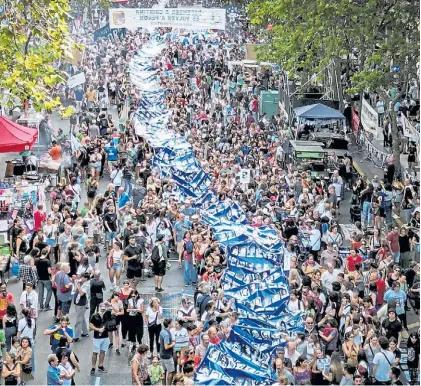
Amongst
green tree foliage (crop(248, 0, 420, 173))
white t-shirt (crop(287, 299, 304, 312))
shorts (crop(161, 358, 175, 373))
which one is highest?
green tree foliage (crop(248, 0, 420, 173))

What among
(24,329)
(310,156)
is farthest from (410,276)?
(310,156)

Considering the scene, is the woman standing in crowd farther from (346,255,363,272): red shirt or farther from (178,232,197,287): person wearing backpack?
(346,255,363,272): red shirt

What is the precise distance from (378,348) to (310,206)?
934 centimetres

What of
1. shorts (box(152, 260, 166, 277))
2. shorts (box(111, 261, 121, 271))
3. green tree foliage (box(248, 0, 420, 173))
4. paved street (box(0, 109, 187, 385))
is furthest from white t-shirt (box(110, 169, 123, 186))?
shorts (box(111, 261, 121, 271))

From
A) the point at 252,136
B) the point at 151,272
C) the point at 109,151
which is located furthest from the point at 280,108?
the point at 151,272

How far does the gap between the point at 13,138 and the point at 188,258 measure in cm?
533

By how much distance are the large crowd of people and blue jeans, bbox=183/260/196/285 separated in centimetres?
3

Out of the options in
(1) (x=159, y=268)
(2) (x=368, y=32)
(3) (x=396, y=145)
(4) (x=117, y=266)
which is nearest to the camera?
(4) (x=117, y=266)

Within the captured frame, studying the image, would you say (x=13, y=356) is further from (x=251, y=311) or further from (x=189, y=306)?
(x=251, y=311)

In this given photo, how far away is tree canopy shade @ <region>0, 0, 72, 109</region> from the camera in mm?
18781

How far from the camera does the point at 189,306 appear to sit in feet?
60.5

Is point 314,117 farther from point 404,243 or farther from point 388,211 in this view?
point 404,243

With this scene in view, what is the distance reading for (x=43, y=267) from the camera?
66.2 feet

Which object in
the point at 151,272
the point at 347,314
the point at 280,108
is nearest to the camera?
the point at 347,314
